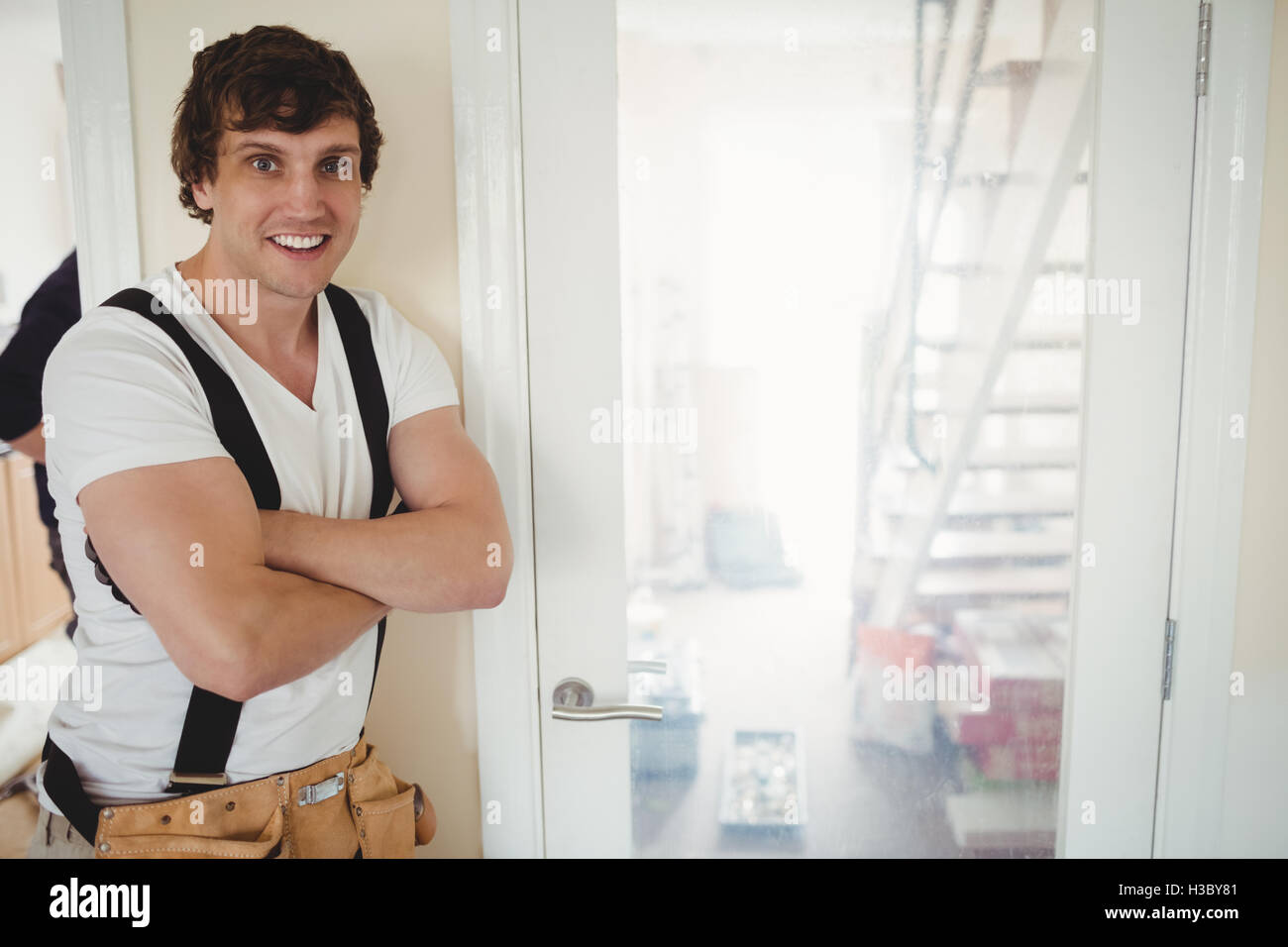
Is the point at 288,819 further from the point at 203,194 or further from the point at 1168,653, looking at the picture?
the point at 1168,653

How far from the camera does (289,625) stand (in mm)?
963

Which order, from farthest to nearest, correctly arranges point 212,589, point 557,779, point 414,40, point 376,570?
point 557,779
point 414,40
point 376,570
point 212,589

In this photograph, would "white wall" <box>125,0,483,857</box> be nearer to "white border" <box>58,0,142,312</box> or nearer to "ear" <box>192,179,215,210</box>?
"white border" <box>58,0,142,312</box>

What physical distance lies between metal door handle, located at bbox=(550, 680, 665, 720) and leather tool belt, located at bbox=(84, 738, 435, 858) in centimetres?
24

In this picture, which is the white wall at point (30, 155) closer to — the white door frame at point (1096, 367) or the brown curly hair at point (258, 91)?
the brown curly hair at point (258, 91)

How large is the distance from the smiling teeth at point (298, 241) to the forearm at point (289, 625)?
39 cm

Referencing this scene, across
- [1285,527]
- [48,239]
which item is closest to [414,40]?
[48,239]

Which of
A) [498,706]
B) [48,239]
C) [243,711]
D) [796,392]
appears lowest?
[498,706]

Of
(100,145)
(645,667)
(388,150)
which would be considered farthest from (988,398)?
(100,145)

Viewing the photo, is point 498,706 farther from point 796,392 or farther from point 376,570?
point 796,392

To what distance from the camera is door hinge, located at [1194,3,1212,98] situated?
1.22 meters

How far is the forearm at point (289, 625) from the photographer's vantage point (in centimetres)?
94
